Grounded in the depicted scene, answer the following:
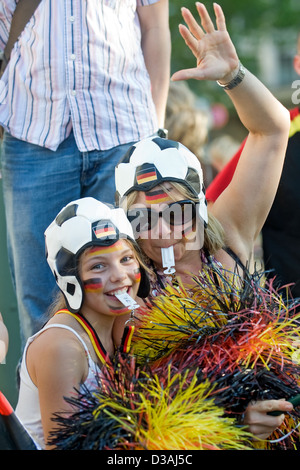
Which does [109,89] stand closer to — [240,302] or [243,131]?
[240,302]

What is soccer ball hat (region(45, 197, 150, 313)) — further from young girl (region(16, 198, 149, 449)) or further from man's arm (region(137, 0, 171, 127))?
man's arm (region(137, 0, 171, 127))

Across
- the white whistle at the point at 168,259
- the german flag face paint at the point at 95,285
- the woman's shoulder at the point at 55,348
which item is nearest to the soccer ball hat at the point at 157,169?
the white whistle at the point at 168,259

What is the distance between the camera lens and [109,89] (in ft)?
9.52

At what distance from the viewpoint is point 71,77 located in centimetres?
283

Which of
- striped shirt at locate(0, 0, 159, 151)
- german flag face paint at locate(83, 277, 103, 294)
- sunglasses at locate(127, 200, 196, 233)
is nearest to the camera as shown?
german flag face paint at locate(83, 277, 103, 294)

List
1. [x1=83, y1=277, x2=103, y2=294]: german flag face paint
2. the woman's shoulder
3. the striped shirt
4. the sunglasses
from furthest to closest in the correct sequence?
the striped shirt < the sunglasses < [x1=83, y1=277, x2=103, y2=294]: german flag face paint < the woman's shoulder

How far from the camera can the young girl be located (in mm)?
2207

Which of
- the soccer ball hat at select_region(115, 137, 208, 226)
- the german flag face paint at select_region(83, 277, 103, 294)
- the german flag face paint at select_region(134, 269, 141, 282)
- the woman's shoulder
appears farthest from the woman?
the woman's shoulder

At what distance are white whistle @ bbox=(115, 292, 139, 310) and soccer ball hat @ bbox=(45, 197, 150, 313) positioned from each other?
0.12 meters

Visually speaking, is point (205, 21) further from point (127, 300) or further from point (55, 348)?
point (55, 348)

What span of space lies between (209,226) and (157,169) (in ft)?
0.96

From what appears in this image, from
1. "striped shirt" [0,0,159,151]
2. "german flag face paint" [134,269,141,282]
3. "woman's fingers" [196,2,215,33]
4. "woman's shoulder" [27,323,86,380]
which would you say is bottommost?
"woman's shoulder" [27,323,86,380]
